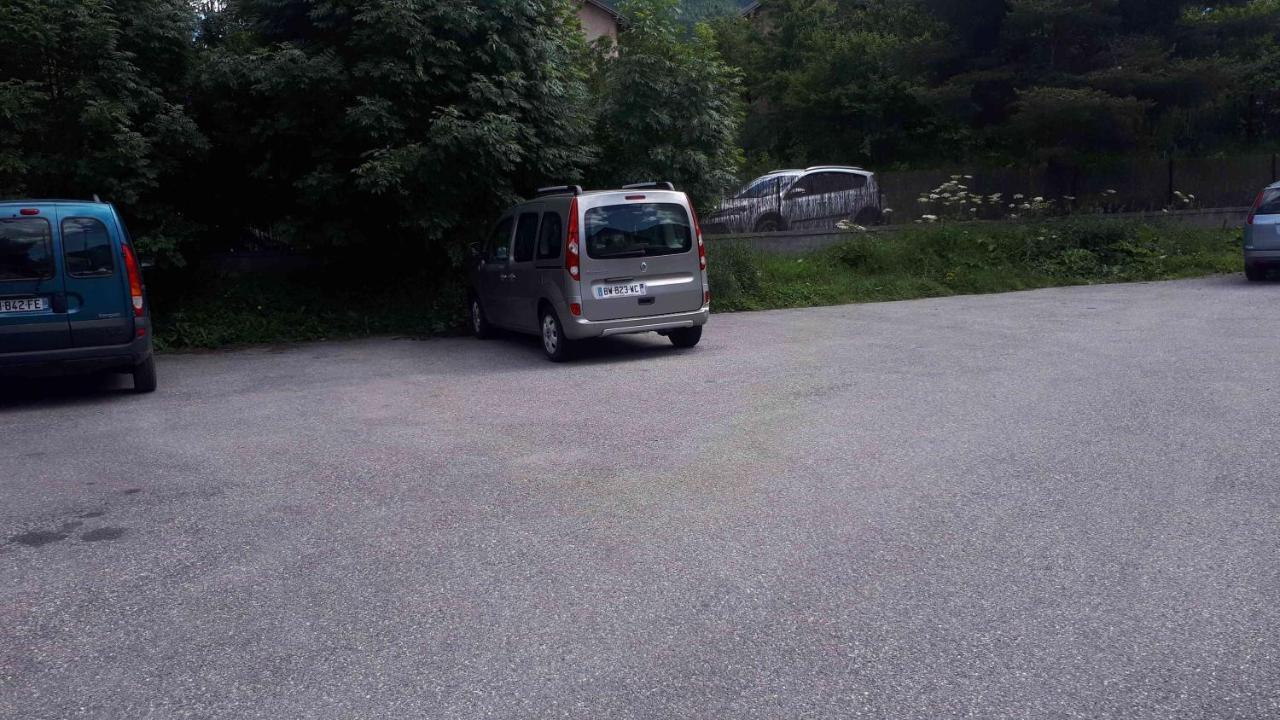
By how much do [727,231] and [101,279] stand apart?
12.2 metres

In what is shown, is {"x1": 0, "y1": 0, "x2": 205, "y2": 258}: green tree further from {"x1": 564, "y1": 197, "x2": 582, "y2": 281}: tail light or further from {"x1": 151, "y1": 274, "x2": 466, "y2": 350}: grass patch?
{"x1": 564, "y1": 197, "x2": 582, "y2": 281}: tail light

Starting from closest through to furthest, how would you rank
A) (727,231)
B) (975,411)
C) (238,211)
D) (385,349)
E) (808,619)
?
(808,619) → (975,411) → (385,349) → (238,211) → (727,231)

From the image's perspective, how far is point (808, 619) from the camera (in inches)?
177

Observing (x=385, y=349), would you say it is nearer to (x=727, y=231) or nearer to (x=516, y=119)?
(x=516, y=119)

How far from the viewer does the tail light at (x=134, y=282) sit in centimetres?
1031

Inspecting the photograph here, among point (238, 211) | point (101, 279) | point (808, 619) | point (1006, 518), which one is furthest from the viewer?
point (238, 211)

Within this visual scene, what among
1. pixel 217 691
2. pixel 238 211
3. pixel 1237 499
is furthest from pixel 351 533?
pixel 238 211

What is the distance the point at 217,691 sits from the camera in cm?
399

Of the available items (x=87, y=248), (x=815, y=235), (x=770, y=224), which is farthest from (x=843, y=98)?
(x=87, y=248)

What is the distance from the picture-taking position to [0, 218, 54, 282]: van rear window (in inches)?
391

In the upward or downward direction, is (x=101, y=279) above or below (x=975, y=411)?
above

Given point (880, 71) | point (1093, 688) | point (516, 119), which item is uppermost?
point (880, 71)

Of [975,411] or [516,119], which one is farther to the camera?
[516,119]

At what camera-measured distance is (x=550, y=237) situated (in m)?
12.5
